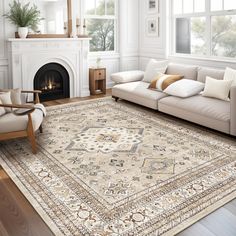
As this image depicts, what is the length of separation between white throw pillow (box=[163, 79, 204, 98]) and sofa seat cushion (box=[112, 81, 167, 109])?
0.25 metres

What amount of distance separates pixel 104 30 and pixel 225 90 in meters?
3.56

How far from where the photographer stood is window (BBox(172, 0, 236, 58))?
18.5 ft

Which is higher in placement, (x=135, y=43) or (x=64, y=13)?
(x=64, y=13)

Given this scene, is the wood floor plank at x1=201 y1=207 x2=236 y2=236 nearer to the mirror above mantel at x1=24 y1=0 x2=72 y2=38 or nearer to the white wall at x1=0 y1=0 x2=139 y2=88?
the mirror above mantel at x1=24 y1=0 x2=72 y2=38

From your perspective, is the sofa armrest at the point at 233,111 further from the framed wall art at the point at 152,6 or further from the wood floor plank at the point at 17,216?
the framed wall art at the point at 152,6

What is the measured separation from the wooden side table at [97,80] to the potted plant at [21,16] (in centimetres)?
159

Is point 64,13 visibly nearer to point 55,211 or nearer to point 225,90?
point 225,90

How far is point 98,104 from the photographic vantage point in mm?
6094

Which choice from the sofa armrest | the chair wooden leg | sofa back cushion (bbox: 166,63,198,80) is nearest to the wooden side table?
sofa back cushion (bbox: 166,63,198,80)

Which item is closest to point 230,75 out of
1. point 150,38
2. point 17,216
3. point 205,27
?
point 205,27

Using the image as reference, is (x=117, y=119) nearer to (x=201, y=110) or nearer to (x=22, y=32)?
(x=201, y=110)

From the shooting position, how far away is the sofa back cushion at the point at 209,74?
5043 mm

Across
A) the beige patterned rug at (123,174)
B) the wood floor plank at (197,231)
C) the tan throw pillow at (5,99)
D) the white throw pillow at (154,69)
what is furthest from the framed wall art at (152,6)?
the wood floor plank at (197,231)

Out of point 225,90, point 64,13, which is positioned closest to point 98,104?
point 64,13
